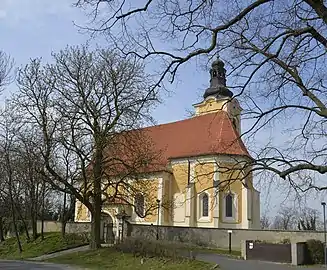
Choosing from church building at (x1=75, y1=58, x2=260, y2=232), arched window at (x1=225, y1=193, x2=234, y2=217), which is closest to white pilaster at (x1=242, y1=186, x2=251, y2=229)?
church building at (x1=75, y1=58, x2=260, y2=232)

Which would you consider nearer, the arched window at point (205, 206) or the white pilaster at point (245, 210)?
the white pilaster at point (245, 210)

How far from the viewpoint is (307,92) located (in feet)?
33.1

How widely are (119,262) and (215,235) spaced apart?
15.6 meters

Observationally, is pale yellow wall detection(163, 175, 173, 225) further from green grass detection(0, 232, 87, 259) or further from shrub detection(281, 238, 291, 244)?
shrub detection(281, 238, 291, 244)

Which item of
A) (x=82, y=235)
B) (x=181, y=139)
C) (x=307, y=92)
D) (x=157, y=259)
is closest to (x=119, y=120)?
(x=157, y=259)

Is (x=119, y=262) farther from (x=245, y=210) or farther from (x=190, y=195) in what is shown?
(x=245, y=210)

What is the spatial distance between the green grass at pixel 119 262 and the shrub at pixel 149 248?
1.19ft

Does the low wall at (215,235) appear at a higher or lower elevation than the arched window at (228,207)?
lower

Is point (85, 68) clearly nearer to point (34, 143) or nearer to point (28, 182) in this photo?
point (34, 143)

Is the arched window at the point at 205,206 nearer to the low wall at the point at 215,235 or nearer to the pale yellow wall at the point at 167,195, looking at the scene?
the pale yellow wall at the point at 167,195

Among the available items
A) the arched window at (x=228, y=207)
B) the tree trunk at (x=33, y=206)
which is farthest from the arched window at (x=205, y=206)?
the tree trunk at (x=33, y=206)

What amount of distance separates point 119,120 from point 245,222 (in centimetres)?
2124

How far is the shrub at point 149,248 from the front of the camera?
23875 mm

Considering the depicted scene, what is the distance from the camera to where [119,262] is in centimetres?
2494
